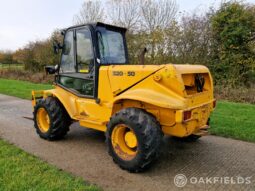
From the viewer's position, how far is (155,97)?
12.5 ft

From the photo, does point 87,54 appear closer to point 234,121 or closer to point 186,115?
point 186,115

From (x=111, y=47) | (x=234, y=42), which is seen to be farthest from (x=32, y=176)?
(x=234, y=42)

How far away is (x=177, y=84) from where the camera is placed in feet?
12.3

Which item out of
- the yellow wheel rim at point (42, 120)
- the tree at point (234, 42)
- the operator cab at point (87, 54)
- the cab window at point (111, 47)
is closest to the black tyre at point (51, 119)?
the yellow wheel rim at point (42, 120)

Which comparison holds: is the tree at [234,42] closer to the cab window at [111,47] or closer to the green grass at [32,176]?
the cab window at [111,47]

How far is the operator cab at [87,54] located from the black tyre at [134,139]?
962 millimetres

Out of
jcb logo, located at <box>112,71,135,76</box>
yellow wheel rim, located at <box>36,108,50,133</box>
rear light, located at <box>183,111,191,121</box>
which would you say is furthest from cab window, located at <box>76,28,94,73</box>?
rear light, located at <box>183,111,191,121</box>

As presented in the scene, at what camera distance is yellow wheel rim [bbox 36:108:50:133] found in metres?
5.55

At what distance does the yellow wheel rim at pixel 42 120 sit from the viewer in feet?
18.2

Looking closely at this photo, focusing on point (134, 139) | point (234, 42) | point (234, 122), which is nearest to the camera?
point (134, 139)

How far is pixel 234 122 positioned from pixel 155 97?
3423 millimetres

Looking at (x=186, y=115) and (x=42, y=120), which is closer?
(x=186, y=115)

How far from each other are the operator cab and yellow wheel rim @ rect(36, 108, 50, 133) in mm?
656

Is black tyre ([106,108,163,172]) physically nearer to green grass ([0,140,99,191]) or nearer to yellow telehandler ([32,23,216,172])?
yellow telehandler ([32,23,216,172])
